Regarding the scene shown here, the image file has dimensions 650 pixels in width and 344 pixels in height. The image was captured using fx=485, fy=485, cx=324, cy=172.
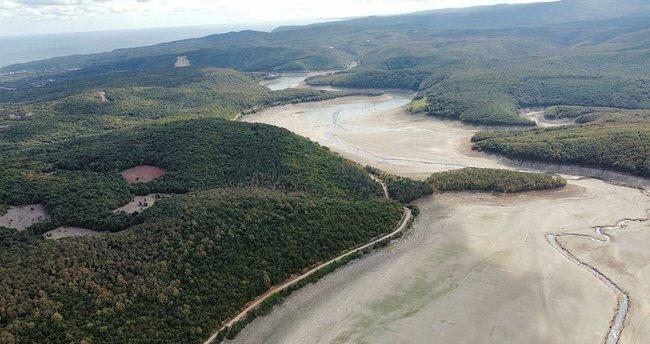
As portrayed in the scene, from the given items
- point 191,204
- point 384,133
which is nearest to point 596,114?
point 384,133

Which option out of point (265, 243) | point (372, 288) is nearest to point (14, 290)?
point (265, 243)

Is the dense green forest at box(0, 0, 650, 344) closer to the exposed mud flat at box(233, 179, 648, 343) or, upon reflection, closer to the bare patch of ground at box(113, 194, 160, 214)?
the bare patch of ground at box(113, 194, 160, 214)

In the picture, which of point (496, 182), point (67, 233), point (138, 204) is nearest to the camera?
point (67, 233)

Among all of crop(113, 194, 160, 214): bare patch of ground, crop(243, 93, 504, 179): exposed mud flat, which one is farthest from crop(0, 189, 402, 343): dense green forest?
crop(243, 93, 504, 179): exposed mud flat

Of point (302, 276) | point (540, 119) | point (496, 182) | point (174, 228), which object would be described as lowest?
point (540, 119)

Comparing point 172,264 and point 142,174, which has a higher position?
point 142,174

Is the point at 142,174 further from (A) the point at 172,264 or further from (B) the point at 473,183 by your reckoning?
(B) the point at 473,183

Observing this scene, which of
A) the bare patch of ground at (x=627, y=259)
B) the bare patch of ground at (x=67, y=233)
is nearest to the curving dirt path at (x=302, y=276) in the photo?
the bare patch of ground at (x=67, y=233)

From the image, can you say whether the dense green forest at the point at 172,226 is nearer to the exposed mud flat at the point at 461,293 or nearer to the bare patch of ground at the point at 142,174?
the bare patch of ground at the point at 142,174
